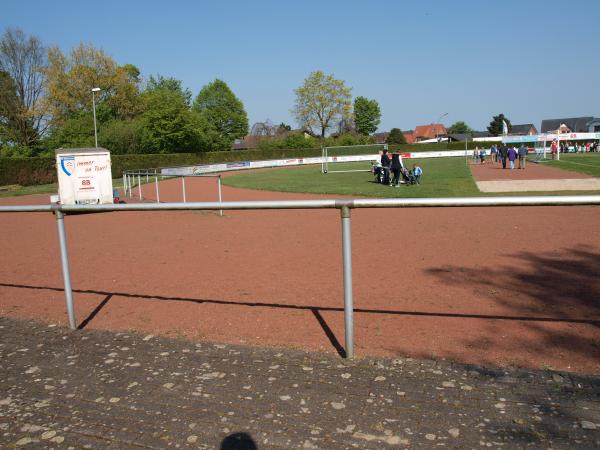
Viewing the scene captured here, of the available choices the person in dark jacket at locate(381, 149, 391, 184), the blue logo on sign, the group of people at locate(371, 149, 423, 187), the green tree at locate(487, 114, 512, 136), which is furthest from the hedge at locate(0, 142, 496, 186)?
Answer: the green tree at locate(487, 114, 512, 136)

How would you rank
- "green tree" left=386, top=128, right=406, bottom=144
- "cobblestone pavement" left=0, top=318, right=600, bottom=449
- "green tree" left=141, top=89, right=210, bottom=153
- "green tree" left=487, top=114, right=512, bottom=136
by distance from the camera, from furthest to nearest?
"green tree" left=487, top=114, right=512, bottom=136, "green tree" left=386, top=128, right=406, bottom=144, "green tree" left=141, top=89, right=210, bottom=153, "cobblestone pavement" left=0, top=318, right=600, bottom=449

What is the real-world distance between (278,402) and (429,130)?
156 meters

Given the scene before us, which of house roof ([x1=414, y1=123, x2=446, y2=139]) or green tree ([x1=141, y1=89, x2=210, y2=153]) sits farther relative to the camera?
house roof ([x1=414, y1=123, x2=446, y2=139])

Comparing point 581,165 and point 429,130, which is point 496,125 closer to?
point 429,130

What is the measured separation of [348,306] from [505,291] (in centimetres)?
297

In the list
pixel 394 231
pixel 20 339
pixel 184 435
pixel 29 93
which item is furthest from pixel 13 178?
pixel 184 435

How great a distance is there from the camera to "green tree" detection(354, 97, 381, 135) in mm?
118125

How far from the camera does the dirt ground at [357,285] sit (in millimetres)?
4379

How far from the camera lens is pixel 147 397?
10.4 ft

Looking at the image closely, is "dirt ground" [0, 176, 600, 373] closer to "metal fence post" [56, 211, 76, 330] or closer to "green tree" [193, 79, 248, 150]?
"metal fence post" [56, 211, 76, 330]

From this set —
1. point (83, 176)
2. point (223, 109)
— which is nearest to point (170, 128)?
point (223, 109)

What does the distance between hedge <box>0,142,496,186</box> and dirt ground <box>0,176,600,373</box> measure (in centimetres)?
3009

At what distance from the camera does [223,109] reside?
91250mm

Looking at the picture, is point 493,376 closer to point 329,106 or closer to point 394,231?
point 394,231
